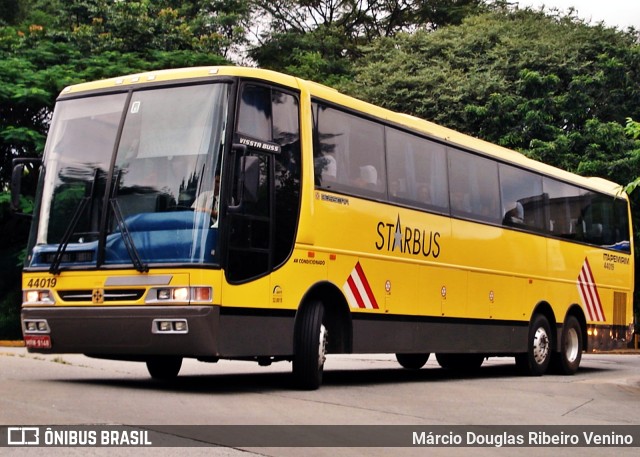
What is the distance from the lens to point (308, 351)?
11.9m

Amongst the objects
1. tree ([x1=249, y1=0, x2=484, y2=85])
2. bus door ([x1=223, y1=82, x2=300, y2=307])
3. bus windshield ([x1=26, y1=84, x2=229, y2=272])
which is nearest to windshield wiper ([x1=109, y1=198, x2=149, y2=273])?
bus windshield ([x1=26, y1=84, x2=229, y2=272])

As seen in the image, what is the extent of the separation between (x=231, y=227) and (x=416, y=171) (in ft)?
14.5

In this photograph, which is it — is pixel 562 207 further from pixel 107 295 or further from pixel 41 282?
pixel 41 282

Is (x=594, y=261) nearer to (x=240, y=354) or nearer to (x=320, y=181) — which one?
(x=320, y=181)

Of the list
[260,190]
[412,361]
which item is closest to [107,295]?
[260,190]

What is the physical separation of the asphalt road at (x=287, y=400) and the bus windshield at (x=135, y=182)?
1.45 m

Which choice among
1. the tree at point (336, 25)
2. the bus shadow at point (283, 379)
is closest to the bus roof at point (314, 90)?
the bus shadow at point (283, 379)

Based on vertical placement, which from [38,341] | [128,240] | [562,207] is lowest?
[38,341]

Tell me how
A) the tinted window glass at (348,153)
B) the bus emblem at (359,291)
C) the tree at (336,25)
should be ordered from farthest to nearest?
the tree at (336,25), the bus emblem at (359,291), the tinted window glass at (348,153)

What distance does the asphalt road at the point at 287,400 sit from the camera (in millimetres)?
8641

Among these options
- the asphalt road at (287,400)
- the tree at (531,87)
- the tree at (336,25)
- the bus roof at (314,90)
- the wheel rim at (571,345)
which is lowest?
the asphalt road at (287,400)

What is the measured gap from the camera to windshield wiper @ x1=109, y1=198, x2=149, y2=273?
36.3 feet

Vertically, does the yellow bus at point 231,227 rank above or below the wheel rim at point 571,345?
above

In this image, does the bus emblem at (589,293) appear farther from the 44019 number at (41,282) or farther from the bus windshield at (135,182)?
the 44019 number at (41,282)
